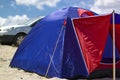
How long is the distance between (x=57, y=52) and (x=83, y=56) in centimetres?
79

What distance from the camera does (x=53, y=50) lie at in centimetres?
923

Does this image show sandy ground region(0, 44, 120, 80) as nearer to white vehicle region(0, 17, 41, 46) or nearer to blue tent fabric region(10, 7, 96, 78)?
blue tent fabric region(10, 7, 96, 78)

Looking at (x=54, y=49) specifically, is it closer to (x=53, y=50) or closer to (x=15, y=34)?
(x=53, y=50)

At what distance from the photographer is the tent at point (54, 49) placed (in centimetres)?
882

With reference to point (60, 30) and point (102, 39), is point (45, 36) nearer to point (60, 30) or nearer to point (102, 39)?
point (60, 30)

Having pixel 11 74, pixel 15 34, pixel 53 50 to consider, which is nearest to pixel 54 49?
pixel 53 50

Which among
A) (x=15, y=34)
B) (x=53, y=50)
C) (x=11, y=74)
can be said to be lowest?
(x=11, y=74)

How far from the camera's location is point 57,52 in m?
9.05

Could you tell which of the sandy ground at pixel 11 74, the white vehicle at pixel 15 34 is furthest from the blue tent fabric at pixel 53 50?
the white vehicle at pixel 15 34

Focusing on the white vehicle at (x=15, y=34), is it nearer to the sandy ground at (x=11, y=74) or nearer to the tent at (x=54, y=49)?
the sandy ground at (x=11, y=74)

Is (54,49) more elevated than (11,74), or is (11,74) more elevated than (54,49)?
(54,49)

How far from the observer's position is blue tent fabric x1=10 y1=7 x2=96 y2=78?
8820 mm

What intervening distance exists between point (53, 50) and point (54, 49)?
0.16ft

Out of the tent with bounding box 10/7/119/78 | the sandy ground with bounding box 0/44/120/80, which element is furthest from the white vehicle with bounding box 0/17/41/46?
the tent with bounding box 10/7/119/78
